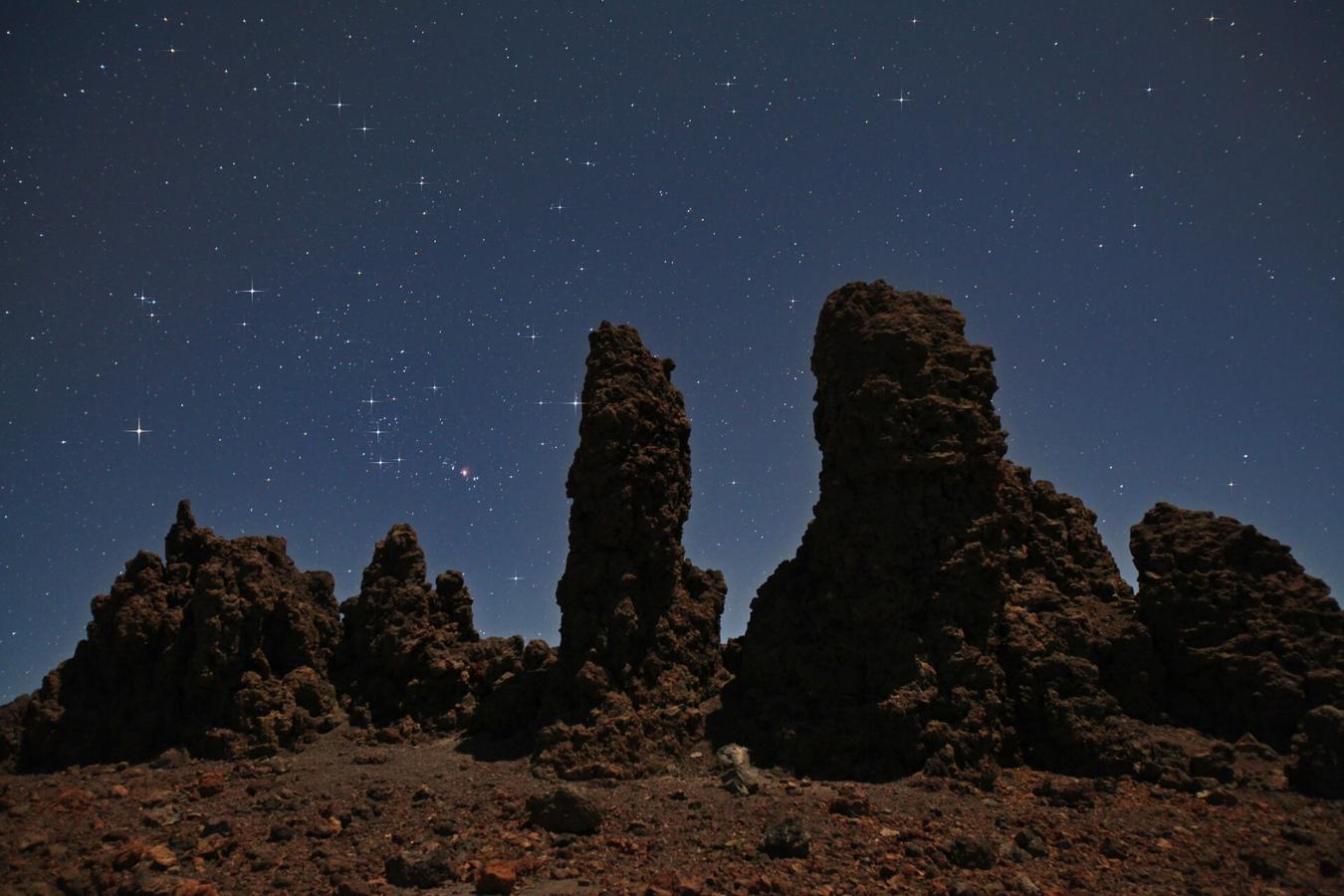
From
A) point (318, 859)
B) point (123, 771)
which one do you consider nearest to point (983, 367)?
point (318, 859)

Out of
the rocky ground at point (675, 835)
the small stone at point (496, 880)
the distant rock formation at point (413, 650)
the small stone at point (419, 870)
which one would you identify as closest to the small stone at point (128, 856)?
the rocky ground at point (675, 835)

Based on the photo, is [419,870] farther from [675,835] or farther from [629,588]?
[629,588]

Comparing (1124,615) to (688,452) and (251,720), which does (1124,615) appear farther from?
(251,720)

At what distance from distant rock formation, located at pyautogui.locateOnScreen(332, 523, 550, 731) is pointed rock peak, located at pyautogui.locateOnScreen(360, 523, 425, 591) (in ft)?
0.08

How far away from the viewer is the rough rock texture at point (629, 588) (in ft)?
47.9

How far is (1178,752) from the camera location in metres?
12.8

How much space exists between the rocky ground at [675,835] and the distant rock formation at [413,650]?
4015 millimetres

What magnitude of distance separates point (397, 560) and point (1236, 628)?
18102 mm

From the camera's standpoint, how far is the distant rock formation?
17797 mm

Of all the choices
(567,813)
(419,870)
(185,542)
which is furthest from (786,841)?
(185,542)

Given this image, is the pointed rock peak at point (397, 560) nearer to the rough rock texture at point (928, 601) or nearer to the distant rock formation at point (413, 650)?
the distant rock formation at point (413, 650)

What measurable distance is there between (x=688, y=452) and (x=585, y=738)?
700 cm

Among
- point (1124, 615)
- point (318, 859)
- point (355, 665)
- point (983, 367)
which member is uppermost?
point (983, 367)

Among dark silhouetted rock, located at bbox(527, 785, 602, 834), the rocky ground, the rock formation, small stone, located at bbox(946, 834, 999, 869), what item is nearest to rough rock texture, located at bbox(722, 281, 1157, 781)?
the rock formation
